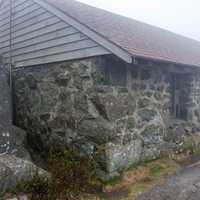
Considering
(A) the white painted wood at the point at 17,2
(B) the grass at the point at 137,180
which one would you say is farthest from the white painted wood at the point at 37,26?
(B) the grass at the point at 137,180

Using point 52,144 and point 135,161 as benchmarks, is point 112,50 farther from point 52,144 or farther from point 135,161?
point 52,144

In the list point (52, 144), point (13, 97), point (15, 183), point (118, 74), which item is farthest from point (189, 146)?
point (13, 97)

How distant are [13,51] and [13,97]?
1.49m

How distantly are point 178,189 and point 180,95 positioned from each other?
13.5 feet

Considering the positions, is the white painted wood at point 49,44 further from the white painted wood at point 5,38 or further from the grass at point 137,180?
the grass at point 137,180

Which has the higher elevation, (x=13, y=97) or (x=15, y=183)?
(x=13, y=97)

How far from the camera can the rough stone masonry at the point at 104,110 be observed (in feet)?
18.1

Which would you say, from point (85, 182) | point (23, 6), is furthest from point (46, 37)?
point (85, 182)

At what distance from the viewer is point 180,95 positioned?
823 cm

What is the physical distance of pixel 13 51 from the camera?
833 centimetres

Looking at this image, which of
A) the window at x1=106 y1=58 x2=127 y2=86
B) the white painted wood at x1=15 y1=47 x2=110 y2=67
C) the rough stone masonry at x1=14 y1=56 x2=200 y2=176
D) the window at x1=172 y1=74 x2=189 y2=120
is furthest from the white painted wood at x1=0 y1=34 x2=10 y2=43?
the window at x1=172 y1=74 x2=189 y2=120

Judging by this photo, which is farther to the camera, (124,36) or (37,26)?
(37,26)

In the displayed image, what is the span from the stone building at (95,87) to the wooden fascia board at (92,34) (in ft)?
0.06

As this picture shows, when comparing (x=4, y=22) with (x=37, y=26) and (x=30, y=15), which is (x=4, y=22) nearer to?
(x=30, y=15)
